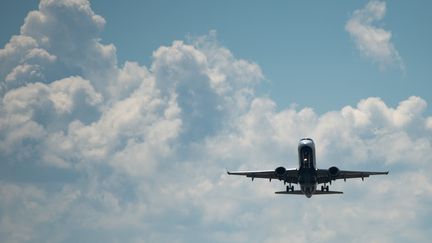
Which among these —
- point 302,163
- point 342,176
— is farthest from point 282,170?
point 342,176

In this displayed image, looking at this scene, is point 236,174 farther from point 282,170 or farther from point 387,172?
point 387,172

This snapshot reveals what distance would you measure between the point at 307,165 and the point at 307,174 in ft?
6.10

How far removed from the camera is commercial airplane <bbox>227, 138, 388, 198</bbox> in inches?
3888

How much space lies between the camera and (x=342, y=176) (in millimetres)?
108125

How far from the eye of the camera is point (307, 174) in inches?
3984

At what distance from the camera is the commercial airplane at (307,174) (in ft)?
324

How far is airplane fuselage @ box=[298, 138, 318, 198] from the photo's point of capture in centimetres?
9819

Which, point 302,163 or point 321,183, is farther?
point 321,183

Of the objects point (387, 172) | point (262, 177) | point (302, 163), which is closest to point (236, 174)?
point (262, 177)

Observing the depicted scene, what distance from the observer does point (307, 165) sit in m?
99.8

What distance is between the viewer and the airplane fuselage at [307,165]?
3866 inches

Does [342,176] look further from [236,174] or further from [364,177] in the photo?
[236,174]

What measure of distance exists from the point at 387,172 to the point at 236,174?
19.1 m

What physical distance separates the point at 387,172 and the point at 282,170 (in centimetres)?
1323
